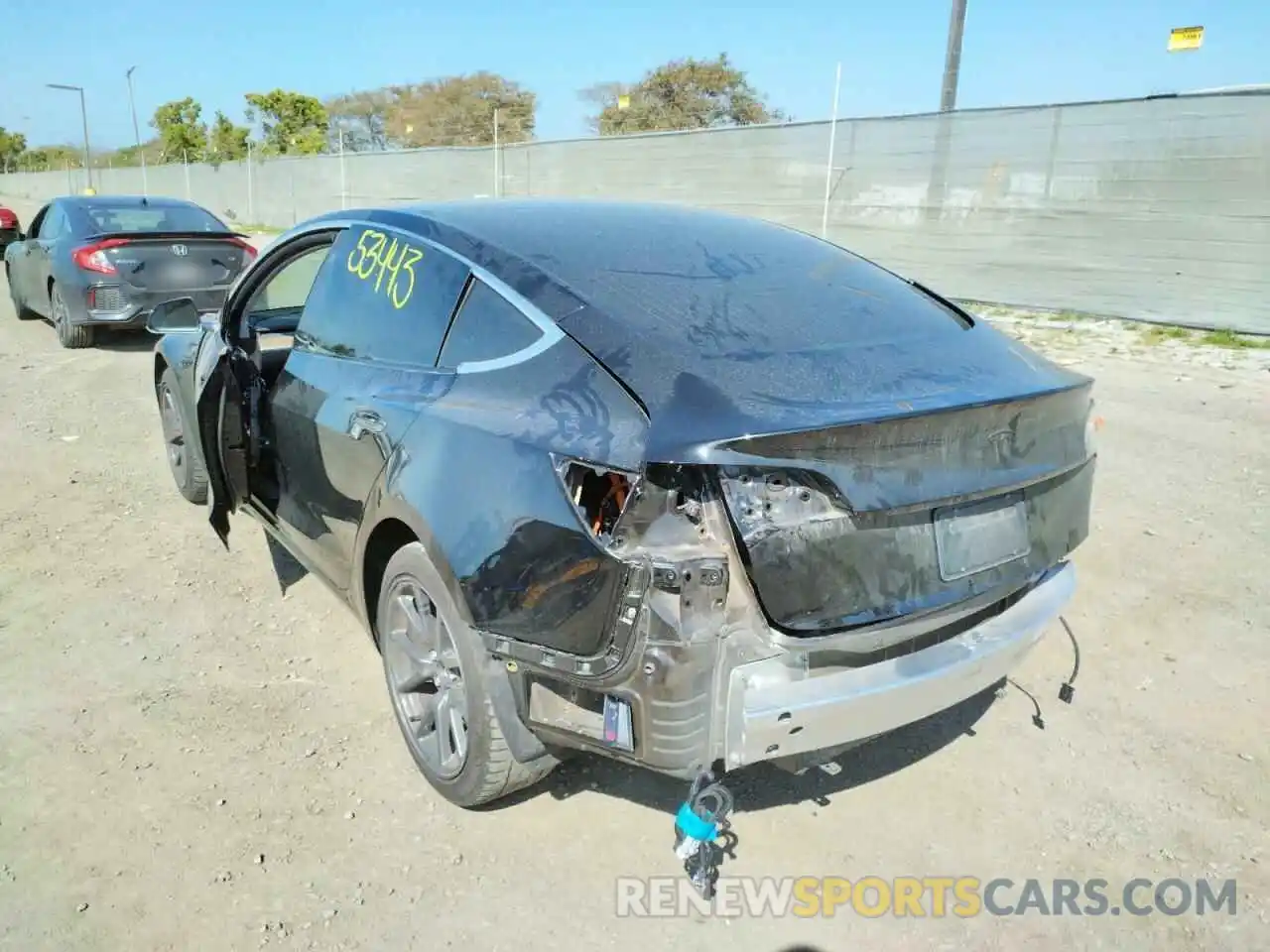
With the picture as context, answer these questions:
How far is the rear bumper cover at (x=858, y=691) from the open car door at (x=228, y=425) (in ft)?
7.89

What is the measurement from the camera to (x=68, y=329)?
9.09 m

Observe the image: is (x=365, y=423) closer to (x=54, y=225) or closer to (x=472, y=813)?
(x=472, y=813)

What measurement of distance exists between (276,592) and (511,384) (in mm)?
2182

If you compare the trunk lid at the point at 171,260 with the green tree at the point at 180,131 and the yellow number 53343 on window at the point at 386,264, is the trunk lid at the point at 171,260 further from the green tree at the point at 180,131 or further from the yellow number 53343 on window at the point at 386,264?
the green tree at the point at 180,131

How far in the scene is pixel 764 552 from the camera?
6.40 ft

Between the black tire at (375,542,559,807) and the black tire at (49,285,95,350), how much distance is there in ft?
25.7

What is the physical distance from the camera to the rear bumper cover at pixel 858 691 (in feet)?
6.53

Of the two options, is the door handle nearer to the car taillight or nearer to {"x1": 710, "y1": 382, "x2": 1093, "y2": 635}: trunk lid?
{"x1": 710, "y1": 382, "x2": 1093, "y2": 635}: trunk lid

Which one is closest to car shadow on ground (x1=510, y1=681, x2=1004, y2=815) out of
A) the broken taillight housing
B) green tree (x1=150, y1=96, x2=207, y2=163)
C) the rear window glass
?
the broken taillight housing

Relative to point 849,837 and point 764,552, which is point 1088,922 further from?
point 764,552

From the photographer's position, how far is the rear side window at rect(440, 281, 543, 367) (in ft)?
8.00

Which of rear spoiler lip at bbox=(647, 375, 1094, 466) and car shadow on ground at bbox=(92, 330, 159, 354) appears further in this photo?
car shadow on ground at bbox=(92, 330, 159, 354)

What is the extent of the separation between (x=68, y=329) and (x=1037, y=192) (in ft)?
36.3

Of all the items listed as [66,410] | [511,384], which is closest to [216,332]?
[511,384]
